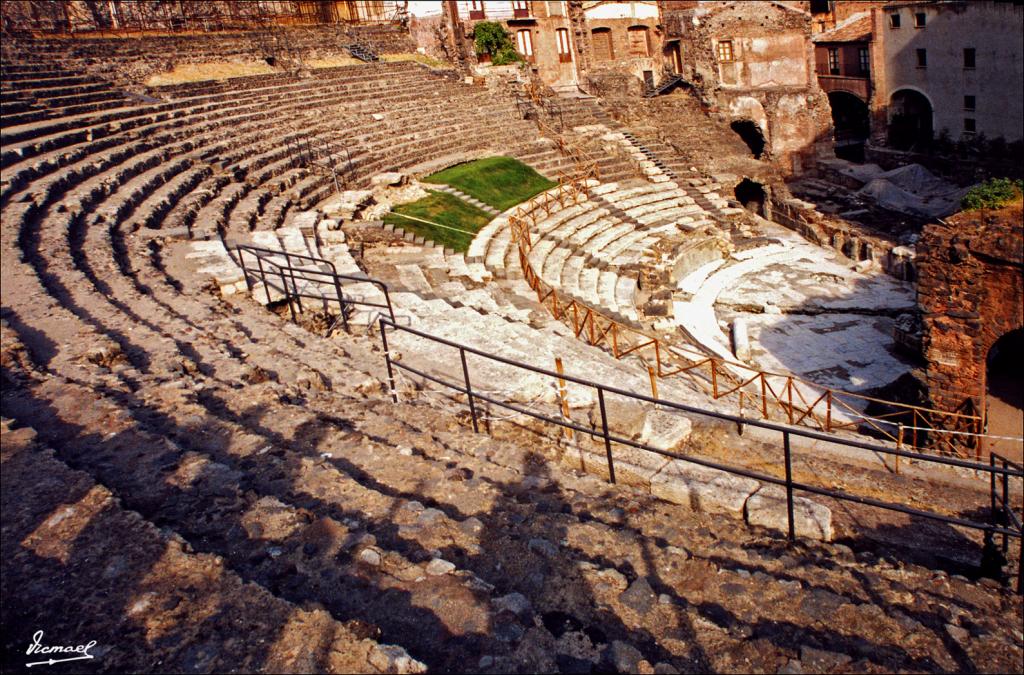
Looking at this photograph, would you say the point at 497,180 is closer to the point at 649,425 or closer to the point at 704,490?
the point at 649,425

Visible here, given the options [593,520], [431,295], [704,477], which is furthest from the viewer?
[431,295]

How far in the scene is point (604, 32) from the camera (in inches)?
1543

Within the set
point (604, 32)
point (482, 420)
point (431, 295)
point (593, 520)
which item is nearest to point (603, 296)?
point (431, 295)

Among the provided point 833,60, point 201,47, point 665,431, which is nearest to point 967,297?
point 665,431

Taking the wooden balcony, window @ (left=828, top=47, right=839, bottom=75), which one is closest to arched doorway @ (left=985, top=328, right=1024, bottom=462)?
the wooden balcony

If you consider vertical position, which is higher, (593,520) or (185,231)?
(185,231)

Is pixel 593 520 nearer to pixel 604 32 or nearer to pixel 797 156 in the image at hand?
pixel 797 156

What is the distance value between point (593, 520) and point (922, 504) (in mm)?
4176

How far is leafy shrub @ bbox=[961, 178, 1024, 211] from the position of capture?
11773mm

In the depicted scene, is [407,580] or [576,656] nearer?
[576,656]

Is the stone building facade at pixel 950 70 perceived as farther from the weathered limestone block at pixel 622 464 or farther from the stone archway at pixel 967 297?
the weathered limestone block at pixel 622 464

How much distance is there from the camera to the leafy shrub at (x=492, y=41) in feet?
115
